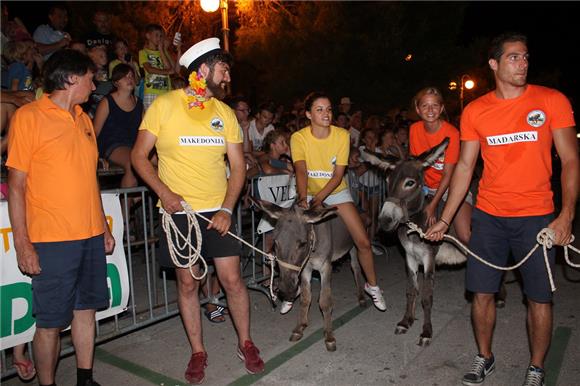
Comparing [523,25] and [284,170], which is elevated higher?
[523,25]

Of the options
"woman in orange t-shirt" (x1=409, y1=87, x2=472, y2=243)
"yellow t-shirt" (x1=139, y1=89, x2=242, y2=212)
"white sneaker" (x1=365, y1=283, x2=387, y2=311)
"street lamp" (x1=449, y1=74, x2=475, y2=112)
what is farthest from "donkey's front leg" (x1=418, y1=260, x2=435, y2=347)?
"street lamp" (x1=449, y1=74, x2=475, y2=112)

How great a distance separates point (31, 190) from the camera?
3.37 meters

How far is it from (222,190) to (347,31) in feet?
57.8

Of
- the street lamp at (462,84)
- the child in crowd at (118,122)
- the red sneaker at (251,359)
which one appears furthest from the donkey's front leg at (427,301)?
the street lamp at (462,84)

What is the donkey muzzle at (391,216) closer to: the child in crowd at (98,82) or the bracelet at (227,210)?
the bracelet at (227,210)

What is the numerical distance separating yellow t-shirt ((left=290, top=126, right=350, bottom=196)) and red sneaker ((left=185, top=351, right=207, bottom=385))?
244 centimetres

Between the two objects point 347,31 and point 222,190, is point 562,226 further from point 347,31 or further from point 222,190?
point 347,31

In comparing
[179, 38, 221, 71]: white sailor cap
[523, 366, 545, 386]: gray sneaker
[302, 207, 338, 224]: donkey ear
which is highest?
[179, 38, 221, 71]: white sailor cap

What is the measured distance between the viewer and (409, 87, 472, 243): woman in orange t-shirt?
5.03 meters

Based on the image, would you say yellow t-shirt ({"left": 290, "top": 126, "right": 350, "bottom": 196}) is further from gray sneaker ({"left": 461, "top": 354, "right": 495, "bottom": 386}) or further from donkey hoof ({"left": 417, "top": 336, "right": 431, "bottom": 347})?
gray sneaker ({"left": 461, "top": 354, "right": 495, "bottom": 386})

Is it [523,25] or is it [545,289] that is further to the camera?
[523,25]

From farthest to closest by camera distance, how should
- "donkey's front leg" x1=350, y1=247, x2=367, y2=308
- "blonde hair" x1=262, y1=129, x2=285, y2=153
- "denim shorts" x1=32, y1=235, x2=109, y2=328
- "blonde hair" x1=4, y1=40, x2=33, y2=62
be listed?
1. "blonde hair" x1=262, y1=129, x2=285, y2=153
2. "blonde hair" x1=4, y1=40, x2=33, y2=62
3. "donkey's front leg" x1=350, y1=247, x2=367, y2=308
4. "denim shorts" x1=32, y1=235, x2=109, y2=328

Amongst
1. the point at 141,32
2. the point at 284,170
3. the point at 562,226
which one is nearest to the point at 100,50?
the point at 284,170

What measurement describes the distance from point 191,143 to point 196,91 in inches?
17.5
